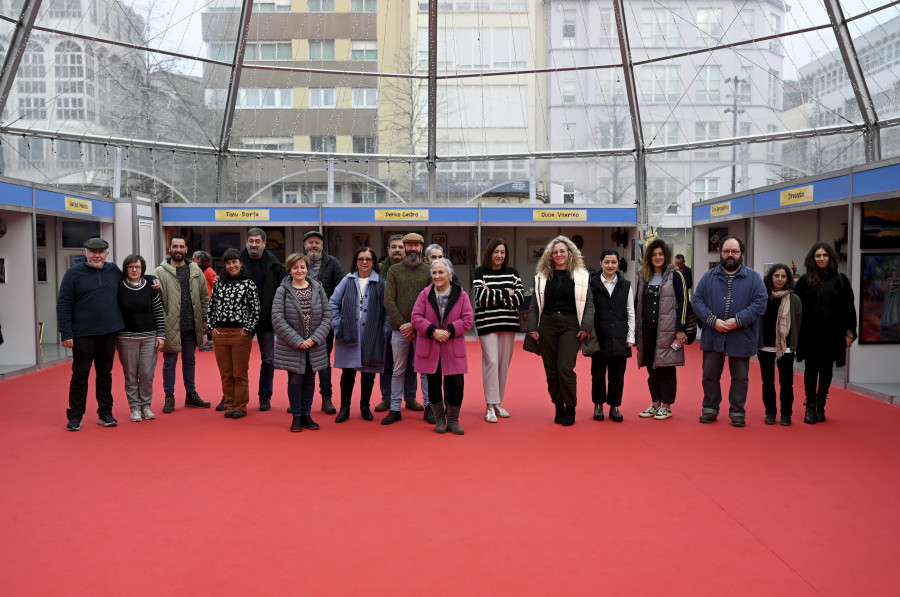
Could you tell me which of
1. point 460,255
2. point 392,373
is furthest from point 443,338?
point 460,255

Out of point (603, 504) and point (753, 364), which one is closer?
point (603, 504)

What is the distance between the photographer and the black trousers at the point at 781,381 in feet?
22.5

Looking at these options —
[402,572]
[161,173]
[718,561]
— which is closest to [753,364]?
[718,561]

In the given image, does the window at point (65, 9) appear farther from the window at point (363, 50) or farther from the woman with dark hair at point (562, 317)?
the woman with dark hair at point (562, 317)

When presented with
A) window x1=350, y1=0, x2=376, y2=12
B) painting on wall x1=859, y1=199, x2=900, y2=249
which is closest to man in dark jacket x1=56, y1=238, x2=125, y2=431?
painting on wall x1=859, y1=199, x2=900, y2=249

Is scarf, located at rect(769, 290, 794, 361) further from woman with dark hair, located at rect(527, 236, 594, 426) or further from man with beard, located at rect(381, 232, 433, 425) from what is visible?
man with beard, located at rect(381, 232, 433, 425)

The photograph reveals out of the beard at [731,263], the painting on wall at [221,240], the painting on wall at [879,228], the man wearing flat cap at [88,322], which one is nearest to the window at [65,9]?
the painting on wall at [221,240]

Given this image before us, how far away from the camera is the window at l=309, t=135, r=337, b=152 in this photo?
17.1 metres

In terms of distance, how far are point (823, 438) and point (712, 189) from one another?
11381mm

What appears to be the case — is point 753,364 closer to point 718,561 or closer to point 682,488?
point 682,488

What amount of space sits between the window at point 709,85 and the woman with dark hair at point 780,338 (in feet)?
32.1

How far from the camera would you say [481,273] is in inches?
275

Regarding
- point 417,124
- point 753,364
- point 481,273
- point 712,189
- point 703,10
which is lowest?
point 753,364

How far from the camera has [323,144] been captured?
17203 millimetres
